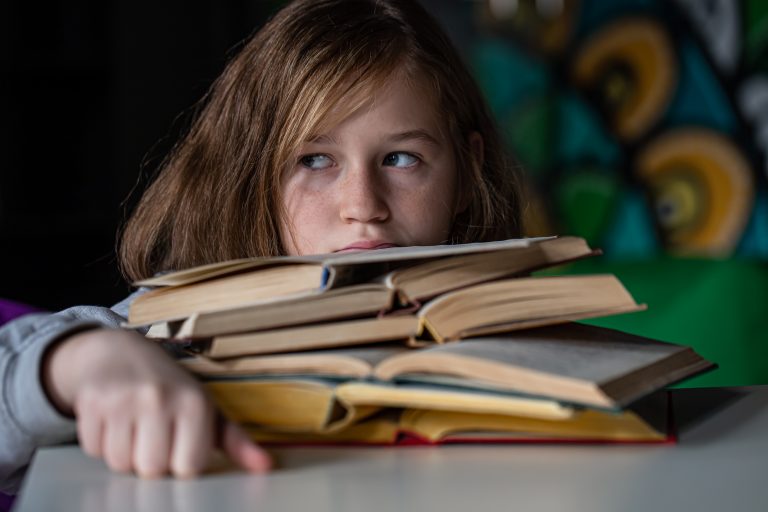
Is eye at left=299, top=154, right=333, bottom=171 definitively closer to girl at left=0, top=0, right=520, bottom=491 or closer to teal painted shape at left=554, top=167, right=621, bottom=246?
girl at left=0, top=0, right=520, bottom=491

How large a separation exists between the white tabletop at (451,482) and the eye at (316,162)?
20.5 inches

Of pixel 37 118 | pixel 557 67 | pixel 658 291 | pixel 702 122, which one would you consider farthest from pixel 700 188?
pixel 37 118

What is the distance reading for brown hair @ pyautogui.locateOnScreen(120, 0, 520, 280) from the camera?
1099mm

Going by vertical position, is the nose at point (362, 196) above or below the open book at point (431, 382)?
above

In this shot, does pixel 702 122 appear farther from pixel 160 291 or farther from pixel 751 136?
pixel 160 291

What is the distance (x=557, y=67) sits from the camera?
345 cm

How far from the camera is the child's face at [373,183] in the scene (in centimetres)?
102

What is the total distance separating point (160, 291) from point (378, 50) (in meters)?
0.53

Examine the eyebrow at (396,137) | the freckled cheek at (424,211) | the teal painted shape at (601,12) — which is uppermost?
the teal painted shape at (601,12)

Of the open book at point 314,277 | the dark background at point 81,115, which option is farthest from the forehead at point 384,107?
the dark background at point 81,115

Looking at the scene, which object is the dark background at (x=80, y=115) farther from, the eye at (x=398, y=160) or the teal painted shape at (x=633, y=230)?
the eye at (x=398, y=160)

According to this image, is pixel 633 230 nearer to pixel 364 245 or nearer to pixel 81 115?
pixel 81 115

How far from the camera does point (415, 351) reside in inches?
22.1

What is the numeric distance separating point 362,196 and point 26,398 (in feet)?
1.57
